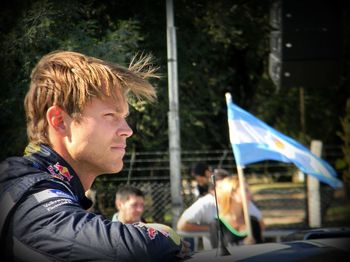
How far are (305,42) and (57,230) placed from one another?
3.91m

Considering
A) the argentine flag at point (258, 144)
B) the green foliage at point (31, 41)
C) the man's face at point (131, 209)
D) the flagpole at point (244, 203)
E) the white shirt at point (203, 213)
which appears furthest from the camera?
the argentine flag at point (258, 144)

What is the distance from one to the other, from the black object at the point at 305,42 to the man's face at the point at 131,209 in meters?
1.39

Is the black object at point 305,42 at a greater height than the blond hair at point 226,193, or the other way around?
the black object at point 305,42

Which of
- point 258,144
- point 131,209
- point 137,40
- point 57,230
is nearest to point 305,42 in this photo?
point 258,144

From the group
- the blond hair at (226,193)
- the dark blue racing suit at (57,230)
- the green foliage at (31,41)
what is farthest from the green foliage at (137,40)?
the dark blue racing suit at (57,230)

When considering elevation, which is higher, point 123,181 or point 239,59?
point 239,59

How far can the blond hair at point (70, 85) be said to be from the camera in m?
1.60

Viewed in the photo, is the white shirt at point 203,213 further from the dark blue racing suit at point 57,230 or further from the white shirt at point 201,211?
the dark blue racing suit at point 57,230

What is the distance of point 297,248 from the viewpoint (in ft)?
6.24

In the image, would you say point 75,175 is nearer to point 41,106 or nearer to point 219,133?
point 41,106

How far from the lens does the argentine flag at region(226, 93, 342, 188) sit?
223 inches

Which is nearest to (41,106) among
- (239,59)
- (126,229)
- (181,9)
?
(126,229)

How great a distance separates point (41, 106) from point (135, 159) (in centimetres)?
216

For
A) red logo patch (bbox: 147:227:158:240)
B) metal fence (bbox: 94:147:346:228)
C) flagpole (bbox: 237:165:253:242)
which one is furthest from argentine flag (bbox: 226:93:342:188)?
red logo patch (bbox: 147:227:158:240)
